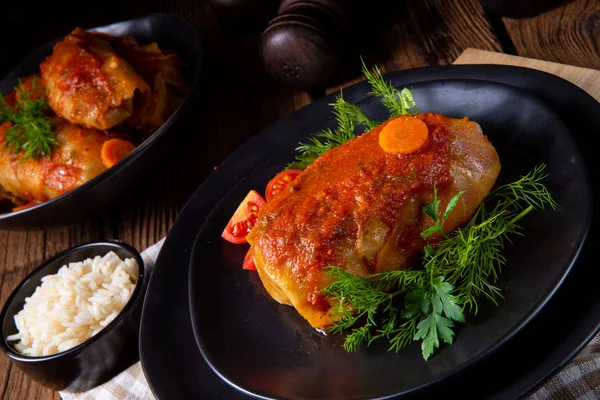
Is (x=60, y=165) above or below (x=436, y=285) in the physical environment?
below

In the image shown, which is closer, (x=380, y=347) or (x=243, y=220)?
(x=380, y=347)

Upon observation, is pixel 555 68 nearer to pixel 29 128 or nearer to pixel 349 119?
pixel 349 119

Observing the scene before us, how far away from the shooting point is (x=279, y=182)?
10.2ft

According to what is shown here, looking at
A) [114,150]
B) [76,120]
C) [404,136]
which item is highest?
[404,136]

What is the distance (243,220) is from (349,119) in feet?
2.45

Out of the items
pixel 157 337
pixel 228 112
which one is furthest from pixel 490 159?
pixel 228 112

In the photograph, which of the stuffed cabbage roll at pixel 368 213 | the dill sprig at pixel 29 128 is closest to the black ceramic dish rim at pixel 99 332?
the dill sprig at pixel 29 128

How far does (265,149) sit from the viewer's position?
3.54m

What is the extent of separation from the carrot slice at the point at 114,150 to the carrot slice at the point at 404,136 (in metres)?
1.75

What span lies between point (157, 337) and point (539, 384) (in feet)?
5.27

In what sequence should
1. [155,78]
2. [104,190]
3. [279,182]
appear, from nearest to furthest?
[279,182] → [104,190] → [155,78]

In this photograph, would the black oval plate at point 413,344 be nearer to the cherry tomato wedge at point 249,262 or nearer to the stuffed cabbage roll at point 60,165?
the cherry tomato wedge at point 249,262

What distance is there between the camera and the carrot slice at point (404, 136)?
2512 millimetres

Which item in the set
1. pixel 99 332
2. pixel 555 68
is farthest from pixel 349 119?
pixel 99 332
